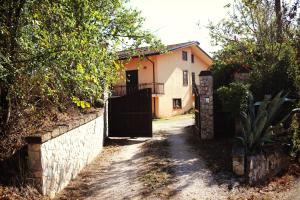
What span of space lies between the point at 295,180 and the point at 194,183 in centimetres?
288

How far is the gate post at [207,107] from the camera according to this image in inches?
506

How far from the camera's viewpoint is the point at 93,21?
348 inches

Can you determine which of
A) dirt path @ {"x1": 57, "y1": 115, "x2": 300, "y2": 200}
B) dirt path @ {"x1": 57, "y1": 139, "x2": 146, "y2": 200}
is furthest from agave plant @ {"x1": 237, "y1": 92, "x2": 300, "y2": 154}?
dirt path @ {"x1": 57, "y1": 139, "x2": 146, "y2": 200}

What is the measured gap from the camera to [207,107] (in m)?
→ 12.9

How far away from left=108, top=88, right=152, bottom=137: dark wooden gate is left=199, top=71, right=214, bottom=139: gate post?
7.18 feet

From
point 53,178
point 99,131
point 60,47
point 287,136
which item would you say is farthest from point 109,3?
point 287,136

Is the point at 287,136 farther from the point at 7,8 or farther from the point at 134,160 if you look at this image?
the point at 7,8

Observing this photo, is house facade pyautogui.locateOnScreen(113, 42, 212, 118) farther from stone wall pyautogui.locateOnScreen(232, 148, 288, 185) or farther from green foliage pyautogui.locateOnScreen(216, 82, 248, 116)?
stone wall pyautogui.locateOnScreen(232, 148, 288, 185)

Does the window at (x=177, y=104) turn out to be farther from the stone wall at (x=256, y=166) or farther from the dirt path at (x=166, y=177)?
the stone wall at (x=256, y=166)

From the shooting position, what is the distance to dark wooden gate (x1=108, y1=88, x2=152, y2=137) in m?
13.9

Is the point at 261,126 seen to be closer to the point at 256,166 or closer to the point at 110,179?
the point at 256,166

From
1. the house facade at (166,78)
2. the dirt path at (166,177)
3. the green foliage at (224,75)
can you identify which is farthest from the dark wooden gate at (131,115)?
the house facade at (166,78)

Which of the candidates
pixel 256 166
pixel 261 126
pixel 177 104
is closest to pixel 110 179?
pixel 256 166

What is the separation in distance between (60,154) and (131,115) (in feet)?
21.4
